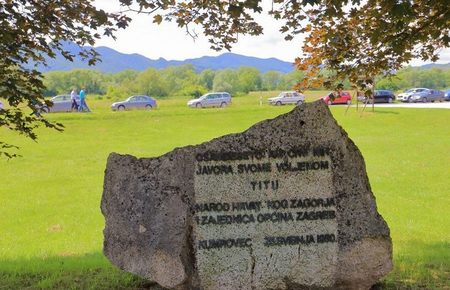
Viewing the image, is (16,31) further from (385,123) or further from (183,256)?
(385,123)

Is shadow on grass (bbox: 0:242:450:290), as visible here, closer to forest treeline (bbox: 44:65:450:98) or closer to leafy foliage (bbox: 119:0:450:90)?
leafy foliage (bbox: 119:0:450:90)

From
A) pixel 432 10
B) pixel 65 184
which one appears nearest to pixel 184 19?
pixel 432 10

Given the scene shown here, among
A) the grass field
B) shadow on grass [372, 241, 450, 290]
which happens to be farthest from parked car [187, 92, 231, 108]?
shadow on grass [372, 241, 450, 290]

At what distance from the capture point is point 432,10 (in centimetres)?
668

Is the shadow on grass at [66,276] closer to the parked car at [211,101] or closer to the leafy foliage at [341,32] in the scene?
the leafy foliage at [341,32]

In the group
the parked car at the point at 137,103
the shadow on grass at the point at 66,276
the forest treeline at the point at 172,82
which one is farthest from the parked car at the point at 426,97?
the shadow on grass at the point at 66,276

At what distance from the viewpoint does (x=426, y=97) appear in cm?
4997

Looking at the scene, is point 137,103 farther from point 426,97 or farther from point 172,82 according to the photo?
point 172,82

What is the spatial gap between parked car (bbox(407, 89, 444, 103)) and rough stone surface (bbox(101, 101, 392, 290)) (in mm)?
47629

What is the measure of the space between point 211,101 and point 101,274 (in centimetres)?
3930

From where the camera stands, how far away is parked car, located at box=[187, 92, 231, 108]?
4516cm

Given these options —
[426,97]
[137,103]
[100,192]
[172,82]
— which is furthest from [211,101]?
[172,82]

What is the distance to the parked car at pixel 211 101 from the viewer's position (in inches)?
1778

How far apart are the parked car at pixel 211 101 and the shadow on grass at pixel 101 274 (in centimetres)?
3765
